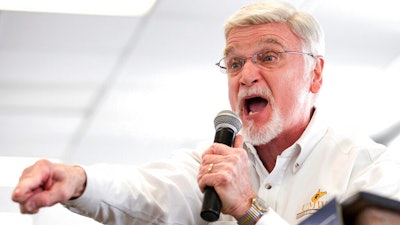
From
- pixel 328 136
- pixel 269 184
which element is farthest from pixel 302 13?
pixel 269 184

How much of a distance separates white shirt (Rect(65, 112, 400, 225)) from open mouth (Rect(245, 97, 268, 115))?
106 mm

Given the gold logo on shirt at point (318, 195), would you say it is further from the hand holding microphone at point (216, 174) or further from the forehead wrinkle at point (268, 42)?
the forehead wrinkle at point (268, 42)

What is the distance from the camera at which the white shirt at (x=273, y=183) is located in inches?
64.3

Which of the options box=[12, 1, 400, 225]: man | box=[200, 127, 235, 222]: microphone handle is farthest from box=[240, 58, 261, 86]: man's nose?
box=[200, 127, 235, 222]: microphone handle

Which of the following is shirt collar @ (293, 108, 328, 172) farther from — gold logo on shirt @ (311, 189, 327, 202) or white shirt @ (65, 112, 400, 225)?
gold logo on shirt @ (311, 189, 327, 202)

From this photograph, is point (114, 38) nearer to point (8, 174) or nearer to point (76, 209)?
point (8, 174)

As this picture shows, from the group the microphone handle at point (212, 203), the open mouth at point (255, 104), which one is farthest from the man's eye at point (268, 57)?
the microphone handle at point (212, 203)

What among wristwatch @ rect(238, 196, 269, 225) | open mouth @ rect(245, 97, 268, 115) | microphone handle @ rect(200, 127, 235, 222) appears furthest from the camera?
open mouth @ rect(245, 97, 268, 115)

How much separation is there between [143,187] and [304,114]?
0.58 meters

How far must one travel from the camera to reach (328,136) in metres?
1.95

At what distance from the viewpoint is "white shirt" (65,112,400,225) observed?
64.3 inches

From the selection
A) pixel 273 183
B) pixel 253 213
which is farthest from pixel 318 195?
pixel 253 213

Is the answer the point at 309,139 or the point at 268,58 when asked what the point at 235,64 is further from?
Answer: the point at 309,139

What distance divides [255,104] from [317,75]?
1.00ft
